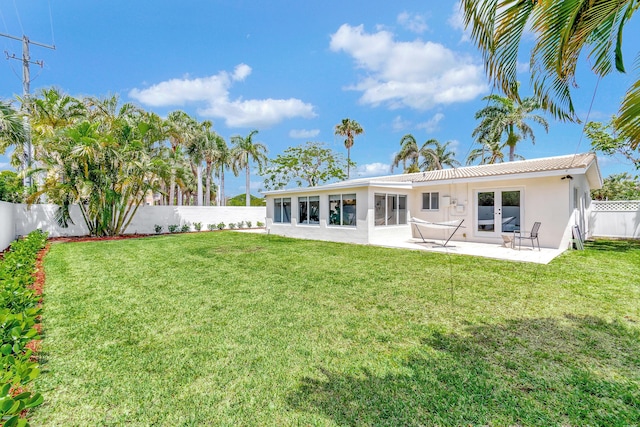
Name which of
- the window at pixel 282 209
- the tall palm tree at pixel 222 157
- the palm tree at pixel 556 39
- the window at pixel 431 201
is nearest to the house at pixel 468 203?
the window at pixel 431 201

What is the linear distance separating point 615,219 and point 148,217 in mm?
26109

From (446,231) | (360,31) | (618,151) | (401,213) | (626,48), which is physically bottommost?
(446,231)

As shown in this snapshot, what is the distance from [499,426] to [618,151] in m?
15.3

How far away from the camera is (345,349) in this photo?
321cm

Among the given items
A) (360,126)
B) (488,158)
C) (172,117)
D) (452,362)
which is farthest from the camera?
(360,126)

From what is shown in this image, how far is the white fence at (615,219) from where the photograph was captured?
533 inches

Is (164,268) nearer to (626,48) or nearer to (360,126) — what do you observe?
(626,48)

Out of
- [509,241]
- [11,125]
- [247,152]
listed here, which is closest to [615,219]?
[509,241]

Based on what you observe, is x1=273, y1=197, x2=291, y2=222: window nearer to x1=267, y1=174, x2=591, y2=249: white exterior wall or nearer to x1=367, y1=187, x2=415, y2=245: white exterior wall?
x1=267, y1=174, x2=591, y2=249: white exterior wall

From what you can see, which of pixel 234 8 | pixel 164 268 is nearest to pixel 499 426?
pixel 164 268

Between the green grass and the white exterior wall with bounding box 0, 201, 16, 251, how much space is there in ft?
Result: 23.4

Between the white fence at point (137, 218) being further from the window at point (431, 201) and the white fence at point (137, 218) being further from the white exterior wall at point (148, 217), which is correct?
the window at point (431, 201)

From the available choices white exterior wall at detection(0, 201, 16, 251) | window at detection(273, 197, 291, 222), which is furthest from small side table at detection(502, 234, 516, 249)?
white exterior wall at detection(0, 201, 16, 251)

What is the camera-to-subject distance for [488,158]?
23.8 meters
